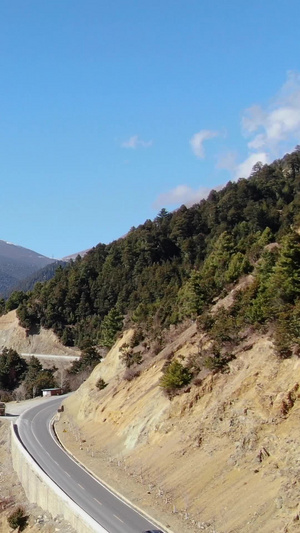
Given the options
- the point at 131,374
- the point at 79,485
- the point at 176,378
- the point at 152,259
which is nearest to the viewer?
the point at 79,485

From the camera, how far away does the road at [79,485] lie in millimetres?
22031

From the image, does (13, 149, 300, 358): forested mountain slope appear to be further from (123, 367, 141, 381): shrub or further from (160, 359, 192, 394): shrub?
(160, 359, 192, 394): shrub

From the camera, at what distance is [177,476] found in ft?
81.6

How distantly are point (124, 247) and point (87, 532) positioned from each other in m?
78.9

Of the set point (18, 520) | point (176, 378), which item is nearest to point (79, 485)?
point (18, 520)

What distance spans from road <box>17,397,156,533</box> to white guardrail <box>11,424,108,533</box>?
24.3 inches

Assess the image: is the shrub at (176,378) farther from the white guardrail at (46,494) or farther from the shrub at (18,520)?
the shrub at (18,520)

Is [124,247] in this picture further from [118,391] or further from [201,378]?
[201,378]

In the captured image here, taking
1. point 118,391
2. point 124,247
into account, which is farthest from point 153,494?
point 124,247

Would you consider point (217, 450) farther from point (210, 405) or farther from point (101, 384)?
point (101, 384)

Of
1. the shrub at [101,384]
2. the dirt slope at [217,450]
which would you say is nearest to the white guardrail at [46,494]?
the dirt slope at [217,450]

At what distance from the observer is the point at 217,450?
2441 cm

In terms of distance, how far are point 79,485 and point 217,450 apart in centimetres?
805

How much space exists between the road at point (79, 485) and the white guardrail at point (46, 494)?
62 cm
